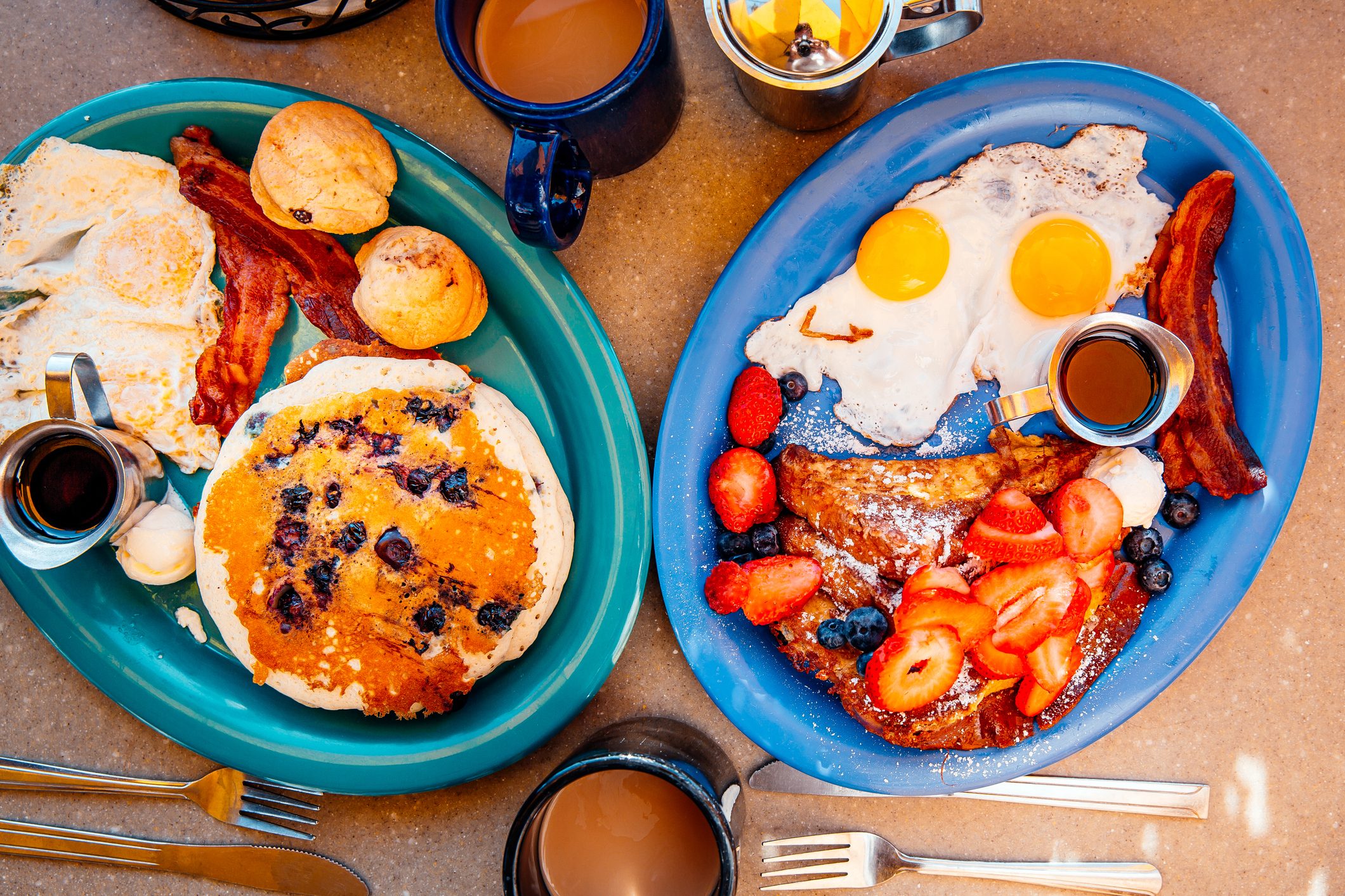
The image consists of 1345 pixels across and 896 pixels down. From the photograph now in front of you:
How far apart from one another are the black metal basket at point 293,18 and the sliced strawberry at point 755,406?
121 cm

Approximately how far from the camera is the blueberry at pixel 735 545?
1.65 metres

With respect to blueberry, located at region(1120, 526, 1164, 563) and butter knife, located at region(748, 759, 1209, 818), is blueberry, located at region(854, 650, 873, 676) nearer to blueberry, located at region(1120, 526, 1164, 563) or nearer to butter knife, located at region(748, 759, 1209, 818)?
butter knife, located at region(748, 759, 1209, 818)

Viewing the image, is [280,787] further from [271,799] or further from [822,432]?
[822,432]

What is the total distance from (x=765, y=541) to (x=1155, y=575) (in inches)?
32.6

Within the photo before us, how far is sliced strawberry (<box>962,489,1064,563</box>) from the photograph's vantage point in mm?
1533

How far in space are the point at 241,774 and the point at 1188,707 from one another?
231cm

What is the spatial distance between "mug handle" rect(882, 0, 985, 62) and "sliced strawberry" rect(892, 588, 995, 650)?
3.43 ft

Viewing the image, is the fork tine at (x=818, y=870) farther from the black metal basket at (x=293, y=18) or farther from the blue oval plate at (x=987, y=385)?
the black metal basket at (x=293, y=18)

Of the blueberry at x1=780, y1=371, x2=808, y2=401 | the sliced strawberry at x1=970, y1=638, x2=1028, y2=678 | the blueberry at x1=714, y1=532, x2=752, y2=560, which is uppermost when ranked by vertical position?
the blueberry at x1=780, y1=371, x2=808, y2=401

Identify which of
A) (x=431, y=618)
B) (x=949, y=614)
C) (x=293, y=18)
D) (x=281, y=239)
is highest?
(x=293, y=18)

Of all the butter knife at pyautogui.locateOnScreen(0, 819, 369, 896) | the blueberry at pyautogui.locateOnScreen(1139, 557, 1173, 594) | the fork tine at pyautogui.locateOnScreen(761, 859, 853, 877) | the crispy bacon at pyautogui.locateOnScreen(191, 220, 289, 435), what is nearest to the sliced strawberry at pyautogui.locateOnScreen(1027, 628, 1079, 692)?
the blueberry at pyautogui.locateOnScreen(1139, 557, 1173, 594)

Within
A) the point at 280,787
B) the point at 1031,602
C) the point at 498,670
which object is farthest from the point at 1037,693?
the point at 280,787

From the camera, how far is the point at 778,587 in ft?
5.17

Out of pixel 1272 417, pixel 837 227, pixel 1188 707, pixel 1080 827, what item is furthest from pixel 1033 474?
pixel 1080 827
